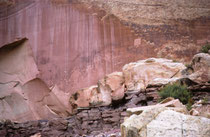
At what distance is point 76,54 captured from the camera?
1662 centimetres

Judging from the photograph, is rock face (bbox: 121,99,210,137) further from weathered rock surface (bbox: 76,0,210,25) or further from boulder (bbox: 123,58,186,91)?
weathered rock surface (bbox: 76,0,210,25)

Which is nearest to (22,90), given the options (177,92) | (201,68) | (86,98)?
(86,98)

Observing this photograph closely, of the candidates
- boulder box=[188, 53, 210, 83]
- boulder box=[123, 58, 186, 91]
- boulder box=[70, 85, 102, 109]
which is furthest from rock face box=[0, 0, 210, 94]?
boulder box=[188, 53, 210, 83]

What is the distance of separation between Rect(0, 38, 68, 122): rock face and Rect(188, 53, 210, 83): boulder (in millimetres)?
7496

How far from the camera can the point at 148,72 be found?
1329 cm

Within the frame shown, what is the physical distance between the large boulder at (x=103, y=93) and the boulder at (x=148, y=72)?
15.9 inches

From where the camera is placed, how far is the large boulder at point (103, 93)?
1378 centimetres

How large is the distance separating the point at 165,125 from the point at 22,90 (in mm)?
12097

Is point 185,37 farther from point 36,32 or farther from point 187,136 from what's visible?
point 187,136

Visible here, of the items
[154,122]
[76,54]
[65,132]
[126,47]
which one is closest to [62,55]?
[76,54]

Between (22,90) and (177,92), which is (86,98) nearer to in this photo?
(22,90)

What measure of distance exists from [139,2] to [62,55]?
512cm

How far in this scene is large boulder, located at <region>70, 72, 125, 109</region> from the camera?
1378cm

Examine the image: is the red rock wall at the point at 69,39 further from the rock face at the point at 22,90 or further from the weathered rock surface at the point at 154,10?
the weathered rock surface at the point at 154,10
